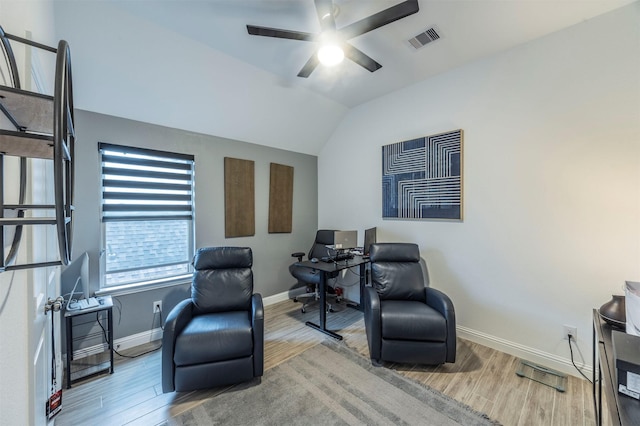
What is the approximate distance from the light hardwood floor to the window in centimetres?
85

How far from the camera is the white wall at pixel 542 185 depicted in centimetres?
200

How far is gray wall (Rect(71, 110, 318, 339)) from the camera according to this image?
2.41 m

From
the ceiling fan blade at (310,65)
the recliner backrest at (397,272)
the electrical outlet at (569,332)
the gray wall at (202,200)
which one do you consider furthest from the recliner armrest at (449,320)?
the ceiling fan blade at (310,65)

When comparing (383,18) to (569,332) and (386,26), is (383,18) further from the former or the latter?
(569,332)

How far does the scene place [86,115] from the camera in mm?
2395

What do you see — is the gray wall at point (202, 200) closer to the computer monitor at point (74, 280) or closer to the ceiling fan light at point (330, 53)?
the computer monitor at point (74, 280)

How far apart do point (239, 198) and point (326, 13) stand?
2451 mm

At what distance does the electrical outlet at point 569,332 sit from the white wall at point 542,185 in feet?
0.11

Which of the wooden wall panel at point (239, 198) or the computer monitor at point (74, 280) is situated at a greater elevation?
the wooden wall panel at point (239, 198)

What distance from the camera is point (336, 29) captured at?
1854mm

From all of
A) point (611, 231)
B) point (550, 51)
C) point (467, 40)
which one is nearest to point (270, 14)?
point (467, 40)

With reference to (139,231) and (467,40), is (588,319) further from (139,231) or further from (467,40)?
(139,231)

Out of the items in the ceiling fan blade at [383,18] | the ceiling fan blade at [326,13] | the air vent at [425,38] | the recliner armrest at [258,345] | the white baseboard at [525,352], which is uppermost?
the air vent at [425,38]

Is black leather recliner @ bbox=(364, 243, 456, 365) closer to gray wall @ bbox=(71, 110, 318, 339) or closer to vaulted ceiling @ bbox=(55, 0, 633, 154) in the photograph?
gray wall @ bbox=(71, 110, 318, 339)
